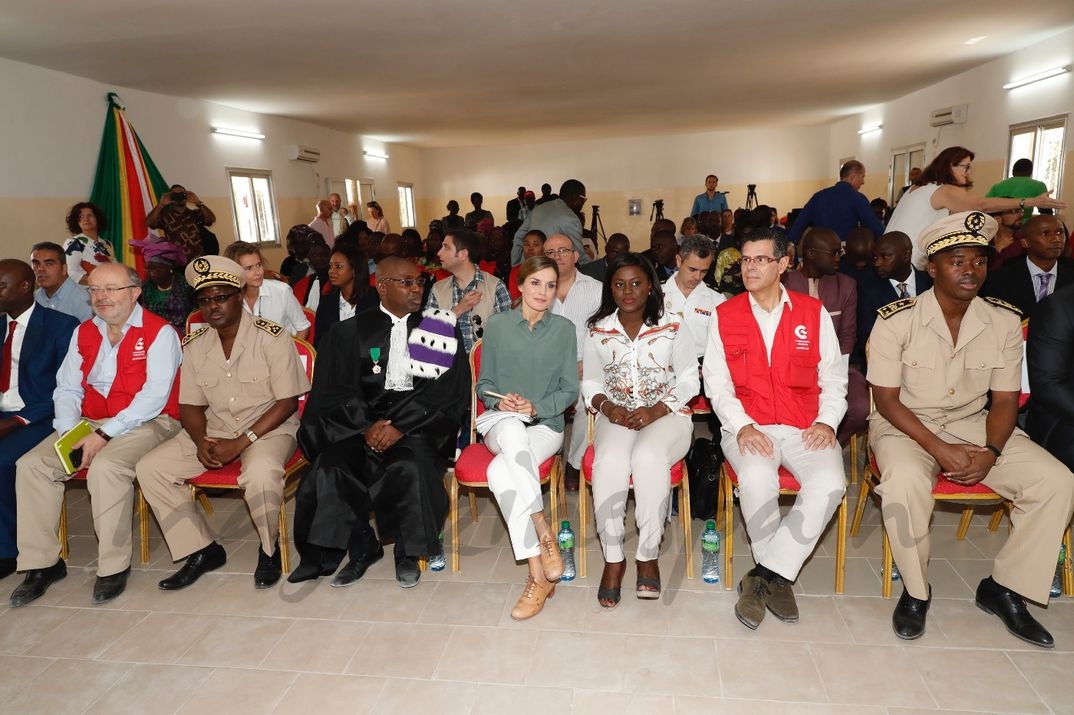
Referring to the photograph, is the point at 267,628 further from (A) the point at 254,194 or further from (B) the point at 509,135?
(B) the point at 509,135

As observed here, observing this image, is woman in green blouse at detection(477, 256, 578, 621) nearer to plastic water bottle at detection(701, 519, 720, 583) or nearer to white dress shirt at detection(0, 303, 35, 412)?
plastic water bottle at detection(701, 519, 720, 583)

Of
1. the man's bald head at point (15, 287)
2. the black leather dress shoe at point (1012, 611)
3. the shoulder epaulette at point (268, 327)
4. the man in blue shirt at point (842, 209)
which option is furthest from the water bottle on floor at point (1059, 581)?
the man's bald head at point (15, 287)

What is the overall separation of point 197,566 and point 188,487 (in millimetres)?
360

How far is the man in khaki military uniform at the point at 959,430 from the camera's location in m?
2.38

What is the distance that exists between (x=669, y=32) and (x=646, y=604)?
5.15m

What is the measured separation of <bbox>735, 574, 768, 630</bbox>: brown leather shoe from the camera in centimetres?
245

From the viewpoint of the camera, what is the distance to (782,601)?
8.30 ft

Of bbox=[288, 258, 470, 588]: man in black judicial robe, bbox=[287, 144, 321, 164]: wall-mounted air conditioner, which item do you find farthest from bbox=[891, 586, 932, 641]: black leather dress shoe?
bbox=[287, 144, 321, 164]: wall-mounted air conditioner

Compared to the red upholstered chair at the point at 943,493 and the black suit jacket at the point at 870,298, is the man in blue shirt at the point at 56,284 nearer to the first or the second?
the red upholstered chair at the point at 943,493

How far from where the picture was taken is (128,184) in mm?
7133

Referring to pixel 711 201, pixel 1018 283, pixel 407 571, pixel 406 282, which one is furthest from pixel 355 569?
pixel 711 201

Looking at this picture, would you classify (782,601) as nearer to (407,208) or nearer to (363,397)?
(363,397)

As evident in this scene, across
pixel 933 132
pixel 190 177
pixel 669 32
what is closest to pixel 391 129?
pixel 190 177

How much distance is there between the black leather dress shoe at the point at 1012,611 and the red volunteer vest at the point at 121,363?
3.58 m
